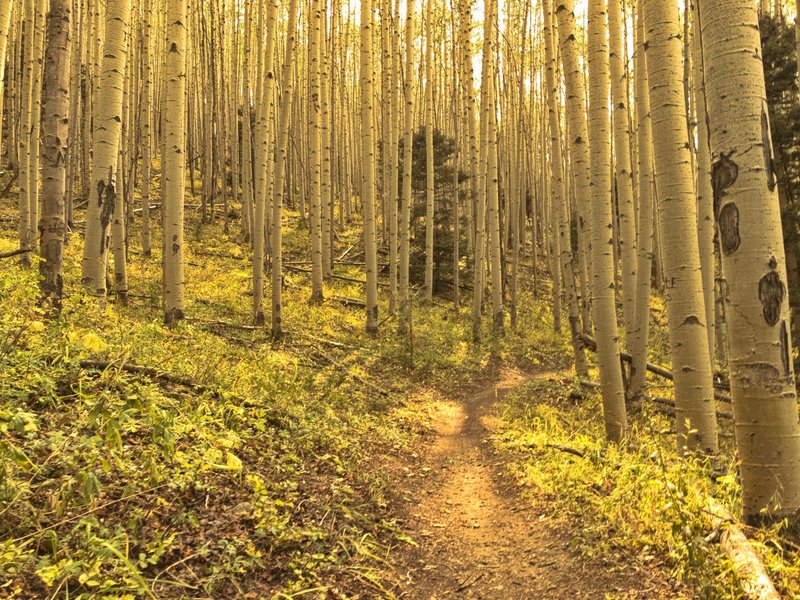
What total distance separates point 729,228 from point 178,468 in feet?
11.4

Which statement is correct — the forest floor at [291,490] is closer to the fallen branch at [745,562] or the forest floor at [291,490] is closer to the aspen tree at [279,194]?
the fallen branch at [745,562]

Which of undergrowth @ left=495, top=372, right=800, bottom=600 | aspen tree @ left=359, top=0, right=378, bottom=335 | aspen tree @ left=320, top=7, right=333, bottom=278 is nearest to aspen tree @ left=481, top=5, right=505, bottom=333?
aspen tree @ left=359, top=0, right=378, bottom=335

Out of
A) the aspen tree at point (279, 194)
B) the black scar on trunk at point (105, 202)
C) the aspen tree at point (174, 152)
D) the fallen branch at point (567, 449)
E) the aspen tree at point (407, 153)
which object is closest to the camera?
the fallen branch at point (567, 449)

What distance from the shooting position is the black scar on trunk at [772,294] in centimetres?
257

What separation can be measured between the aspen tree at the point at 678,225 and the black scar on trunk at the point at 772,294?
1.51 metres

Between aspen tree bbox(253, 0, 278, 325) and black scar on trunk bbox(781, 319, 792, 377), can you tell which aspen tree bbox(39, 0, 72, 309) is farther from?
black scar on trunk bbox(781, 319, 792, 377)

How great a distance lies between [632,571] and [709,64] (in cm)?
282

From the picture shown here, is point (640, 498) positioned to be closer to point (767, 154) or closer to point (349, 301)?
point (767, 154)

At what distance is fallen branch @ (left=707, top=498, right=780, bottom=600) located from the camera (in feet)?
7.76

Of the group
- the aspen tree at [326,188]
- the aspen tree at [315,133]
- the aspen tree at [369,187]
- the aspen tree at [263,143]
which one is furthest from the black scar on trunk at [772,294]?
the aspen tree at [326,188]

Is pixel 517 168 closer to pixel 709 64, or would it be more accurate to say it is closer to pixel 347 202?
pixel 347 202

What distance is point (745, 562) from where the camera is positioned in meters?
2.51

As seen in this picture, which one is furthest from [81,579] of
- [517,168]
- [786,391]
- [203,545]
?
[517,168]

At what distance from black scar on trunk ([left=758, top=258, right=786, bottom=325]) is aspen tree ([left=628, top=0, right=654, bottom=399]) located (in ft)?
15.7
